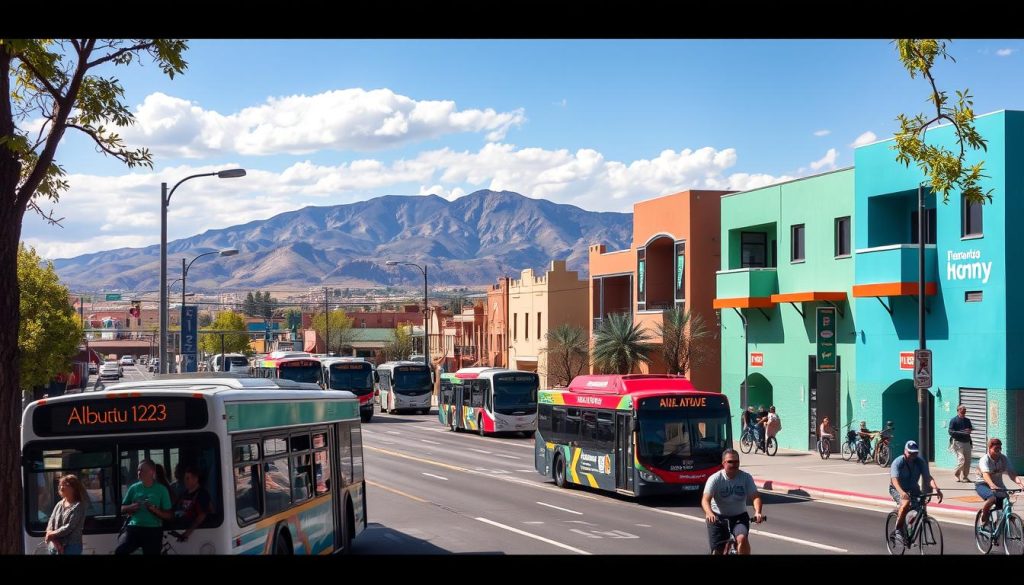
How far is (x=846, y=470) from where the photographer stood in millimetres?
31766

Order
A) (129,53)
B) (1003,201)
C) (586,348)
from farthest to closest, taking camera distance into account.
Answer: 1. (586,348)
2. (1003,201)
3. (129,53)

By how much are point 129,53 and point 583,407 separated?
1836 cm

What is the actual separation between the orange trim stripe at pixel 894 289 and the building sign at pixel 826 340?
10.5 feet

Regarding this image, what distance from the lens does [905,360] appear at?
33125mm

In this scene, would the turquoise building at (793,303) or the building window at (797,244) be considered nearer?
the turquoise building at (793,303)

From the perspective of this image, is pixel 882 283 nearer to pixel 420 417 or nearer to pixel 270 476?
pixel 270 476

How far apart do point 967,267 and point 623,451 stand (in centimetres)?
1171

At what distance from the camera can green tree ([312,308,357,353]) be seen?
410 ft

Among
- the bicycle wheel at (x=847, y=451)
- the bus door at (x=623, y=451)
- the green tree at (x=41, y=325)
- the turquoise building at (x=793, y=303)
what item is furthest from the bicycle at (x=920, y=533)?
the green tree at (x=41, y=325)

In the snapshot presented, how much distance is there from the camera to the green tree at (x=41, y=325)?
46719 millimetres

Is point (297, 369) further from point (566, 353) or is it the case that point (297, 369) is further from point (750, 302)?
point (750, 302)

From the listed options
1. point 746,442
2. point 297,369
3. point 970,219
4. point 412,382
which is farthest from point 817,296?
point 412,382

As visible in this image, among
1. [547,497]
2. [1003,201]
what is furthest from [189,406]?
[1003,201]

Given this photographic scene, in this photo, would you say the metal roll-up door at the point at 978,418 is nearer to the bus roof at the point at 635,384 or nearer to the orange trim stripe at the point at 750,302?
the bus roof at the point at 635,384
